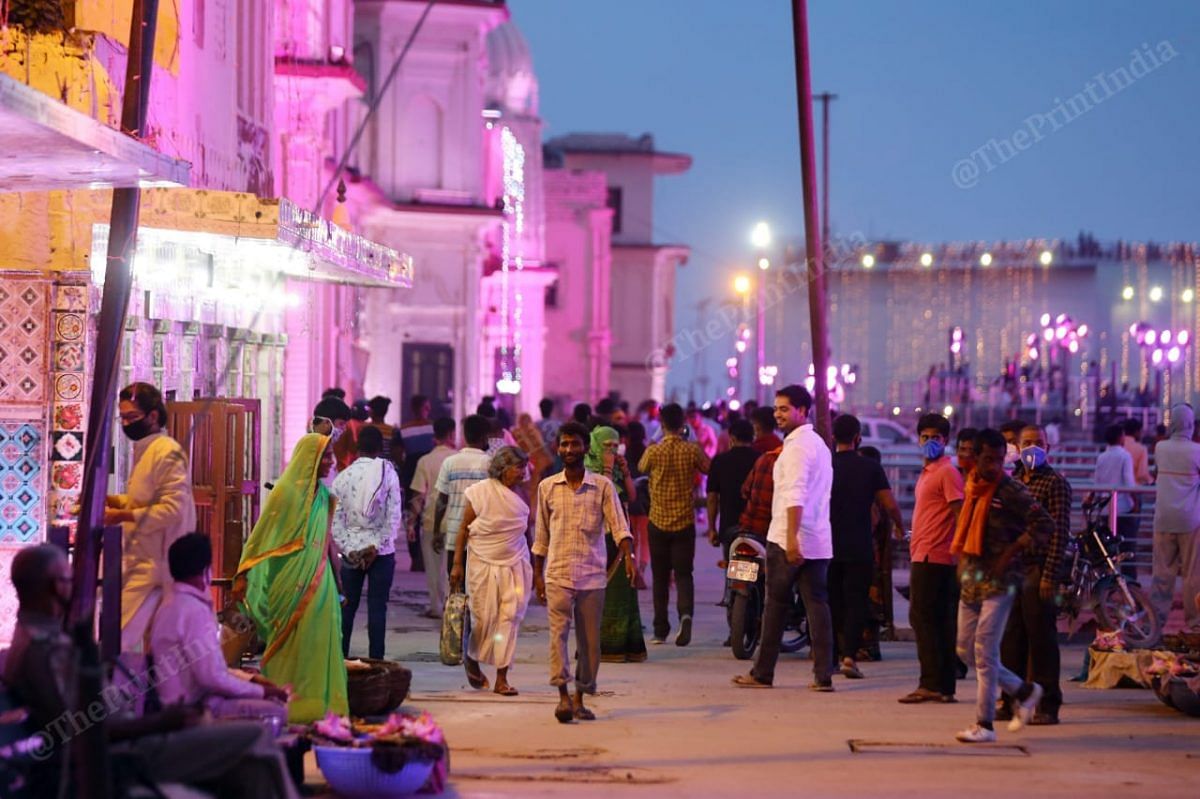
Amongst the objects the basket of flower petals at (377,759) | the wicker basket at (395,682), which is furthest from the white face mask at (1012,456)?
the basket of flower petals at (377,759)

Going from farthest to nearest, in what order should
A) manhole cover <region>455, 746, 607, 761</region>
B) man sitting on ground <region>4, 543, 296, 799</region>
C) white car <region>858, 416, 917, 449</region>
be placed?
1. white car <region>858, 416, 917, 449</region>
2. manhole cover <region>455, 746, 607, 761</region>
3. man sitting on ground <region>4, 543, 296, 799</region>

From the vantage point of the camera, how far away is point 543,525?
11430mm

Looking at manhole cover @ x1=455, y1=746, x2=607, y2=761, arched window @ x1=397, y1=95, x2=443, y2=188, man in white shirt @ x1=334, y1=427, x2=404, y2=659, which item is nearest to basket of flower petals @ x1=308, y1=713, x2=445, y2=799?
manhole cover @ x1=455, y1=746, x2=607, y2=761

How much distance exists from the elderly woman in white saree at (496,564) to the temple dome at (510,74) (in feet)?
124

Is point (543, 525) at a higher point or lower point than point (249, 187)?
lower

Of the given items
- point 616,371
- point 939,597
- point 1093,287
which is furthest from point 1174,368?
point 939,597

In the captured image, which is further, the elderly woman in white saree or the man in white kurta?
the elderly woman in white saree

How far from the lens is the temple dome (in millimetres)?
49312

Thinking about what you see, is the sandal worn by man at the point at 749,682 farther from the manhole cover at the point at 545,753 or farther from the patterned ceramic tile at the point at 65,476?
the patterned ceramic tile at the point at 65,476

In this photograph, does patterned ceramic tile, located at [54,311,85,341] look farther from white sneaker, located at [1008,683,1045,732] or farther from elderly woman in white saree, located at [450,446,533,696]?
white sneaker, located at [1008,683,1045,732]

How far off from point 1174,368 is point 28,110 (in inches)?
1993

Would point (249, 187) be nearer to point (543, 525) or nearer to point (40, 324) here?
point (40, 324)

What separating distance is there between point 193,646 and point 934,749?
449 cm

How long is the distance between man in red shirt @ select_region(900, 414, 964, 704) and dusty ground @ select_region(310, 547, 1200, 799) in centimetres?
25
